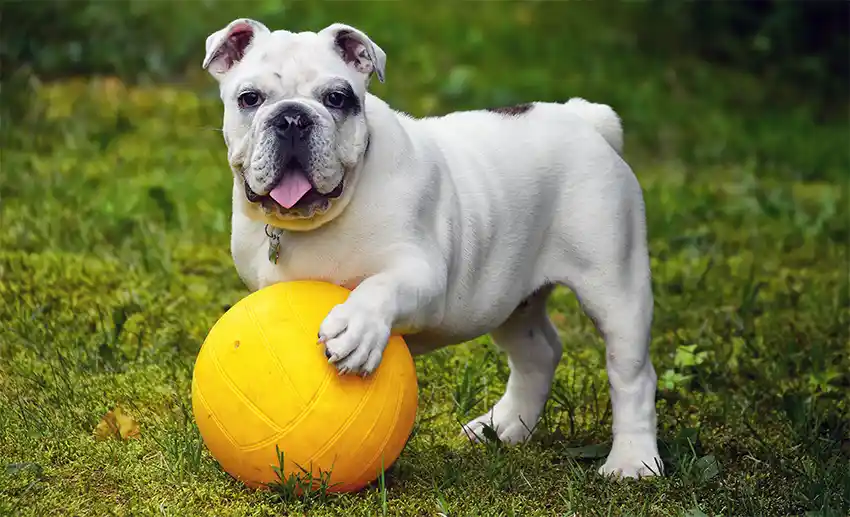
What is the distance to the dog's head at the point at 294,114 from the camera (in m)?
4.38

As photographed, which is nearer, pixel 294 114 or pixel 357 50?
pixel 294 114

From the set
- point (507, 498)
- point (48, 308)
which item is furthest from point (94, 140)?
point (507, 498)

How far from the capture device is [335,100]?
4523 millimetres

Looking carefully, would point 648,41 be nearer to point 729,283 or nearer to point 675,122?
point 675,122

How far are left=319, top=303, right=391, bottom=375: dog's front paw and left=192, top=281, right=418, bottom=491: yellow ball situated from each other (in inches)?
3.0

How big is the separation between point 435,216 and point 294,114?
29.0 inches

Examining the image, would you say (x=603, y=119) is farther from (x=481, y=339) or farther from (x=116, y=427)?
(x=116, y=427)

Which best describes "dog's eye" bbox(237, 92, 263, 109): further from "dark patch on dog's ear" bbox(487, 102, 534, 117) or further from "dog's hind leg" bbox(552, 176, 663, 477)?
"dog's hind leg" bbox(552, 176, 663, 477)

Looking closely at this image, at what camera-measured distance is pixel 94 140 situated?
33.7 ft

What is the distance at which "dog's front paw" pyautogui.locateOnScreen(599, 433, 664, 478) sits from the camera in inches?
200

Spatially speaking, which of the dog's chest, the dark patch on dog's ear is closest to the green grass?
the dog's chest

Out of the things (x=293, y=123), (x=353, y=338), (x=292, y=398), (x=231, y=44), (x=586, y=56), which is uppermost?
(x=231, y=44)

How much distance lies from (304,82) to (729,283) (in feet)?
14.7

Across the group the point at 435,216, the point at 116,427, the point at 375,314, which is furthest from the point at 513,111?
the point at 116,427
